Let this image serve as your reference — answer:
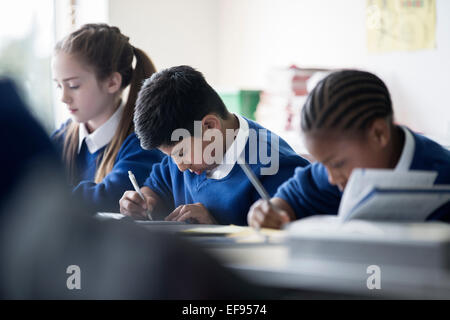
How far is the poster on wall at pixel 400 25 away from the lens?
2.21 m

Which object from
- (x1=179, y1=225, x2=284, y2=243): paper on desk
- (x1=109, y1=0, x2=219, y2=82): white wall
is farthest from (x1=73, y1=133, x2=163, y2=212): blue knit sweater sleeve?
(x1=109, y1=0, x2=219, y2=82): white wall

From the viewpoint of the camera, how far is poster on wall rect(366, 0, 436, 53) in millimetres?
2209

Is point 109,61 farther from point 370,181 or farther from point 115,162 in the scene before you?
point 370,181

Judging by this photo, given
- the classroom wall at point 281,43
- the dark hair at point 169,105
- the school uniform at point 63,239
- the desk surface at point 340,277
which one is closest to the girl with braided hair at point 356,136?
the desk surface at point 340,277

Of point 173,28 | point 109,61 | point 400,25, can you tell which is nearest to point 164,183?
point 109,61

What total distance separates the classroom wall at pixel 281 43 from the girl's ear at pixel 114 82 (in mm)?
1156

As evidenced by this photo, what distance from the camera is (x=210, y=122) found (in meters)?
1.12

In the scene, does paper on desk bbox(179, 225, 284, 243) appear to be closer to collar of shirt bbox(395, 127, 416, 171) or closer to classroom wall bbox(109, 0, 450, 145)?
collar of shirt bbox(395, 127, 416, 171)

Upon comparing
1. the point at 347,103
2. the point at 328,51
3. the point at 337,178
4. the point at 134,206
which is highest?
the point at 328,51

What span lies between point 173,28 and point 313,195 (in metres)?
2.22

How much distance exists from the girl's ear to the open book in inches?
37.1

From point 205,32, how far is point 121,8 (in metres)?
0.51
